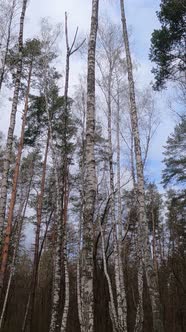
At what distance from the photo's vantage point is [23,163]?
20.0 metres

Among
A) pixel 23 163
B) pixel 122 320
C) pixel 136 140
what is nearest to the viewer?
pixel 136 140

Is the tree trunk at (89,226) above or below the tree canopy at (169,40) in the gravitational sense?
below

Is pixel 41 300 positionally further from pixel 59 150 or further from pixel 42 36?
pixel 42 36

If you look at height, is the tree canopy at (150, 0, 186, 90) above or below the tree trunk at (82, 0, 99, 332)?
above

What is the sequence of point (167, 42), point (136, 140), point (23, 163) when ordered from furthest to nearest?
point (23, 163) < point (167, 42) < point (136, 140)

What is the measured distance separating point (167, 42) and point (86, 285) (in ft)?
30.6

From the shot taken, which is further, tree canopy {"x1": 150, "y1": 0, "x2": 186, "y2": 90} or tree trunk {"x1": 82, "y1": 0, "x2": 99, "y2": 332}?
tree canopy {"x1": 150, "y1": 0, "x2": 186, "y2": 90}

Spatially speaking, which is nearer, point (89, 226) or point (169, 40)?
point (89, 226)

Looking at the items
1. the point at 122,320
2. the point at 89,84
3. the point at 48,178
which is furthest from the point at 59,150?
the point at 89,84

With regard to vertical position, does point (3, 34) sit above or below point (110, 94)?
above

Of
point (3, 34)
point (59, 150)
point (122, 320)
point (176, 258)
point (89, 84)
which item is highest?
point (3, 34)

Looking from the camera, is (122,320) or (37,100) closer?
(122,320)

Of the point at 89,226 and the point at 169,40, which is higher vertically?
the point at 169,40

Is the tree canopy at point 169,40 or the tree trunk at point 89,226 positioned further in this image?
the tree canopy at point 169,40
